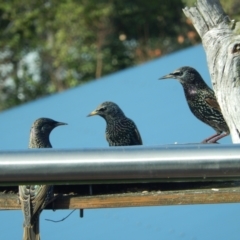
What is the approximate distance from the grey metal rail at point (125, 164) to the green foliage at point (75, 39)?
39.3ft


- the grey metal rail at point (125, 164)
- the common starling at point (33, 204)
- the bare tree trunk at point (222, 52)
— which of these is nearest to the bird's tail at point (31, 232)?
the common starling at point (33, 204)

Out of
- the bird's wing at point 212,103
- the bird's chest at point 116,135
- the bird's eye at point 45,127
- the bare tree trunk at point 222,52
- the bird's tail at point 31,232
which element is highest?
the bare tree trunk at point 222,52

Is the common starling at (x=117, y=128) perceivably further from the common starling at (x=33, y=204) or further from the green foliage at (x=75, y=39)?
the green foliage at (x=75, y=39)

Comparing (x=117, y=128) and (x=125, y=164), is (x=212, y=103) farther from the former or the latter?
(x=125, y=164)

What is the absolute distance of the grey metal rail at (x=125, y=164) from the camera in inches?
52.3

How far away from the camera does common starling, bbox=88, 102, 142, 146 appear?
441cm

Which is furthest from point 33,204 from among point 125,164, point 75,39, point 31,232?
point 75,39

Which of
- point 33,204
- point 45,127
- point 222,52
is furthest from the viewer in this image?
point 45,127

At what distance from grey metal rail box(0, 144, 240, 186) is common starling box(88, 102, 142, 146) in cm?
301

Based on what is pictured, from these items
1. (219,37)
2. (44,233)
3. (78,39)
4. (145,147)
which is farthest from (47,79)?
(145,147)

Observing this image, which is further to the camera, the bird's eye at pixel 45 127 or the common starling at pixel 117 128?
the common starling at pixel 117 128

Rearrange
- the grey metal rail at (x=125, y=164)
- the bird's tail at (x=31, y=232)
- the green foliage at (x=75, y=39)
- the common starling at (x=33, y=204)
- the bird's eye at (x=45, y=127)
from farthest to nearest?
1. the green foliage at (x=75, y=39)
2. the bird's eye at (x=45, y=127)
3. the bird's tail at (x=31, y=232)
4. the common starling at (x=33, y=204)
5. the grey metal rail at (x=125, y=164)

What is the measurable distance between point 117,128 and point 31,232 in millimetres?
1113

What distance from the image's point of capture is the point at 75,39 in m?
13.9
